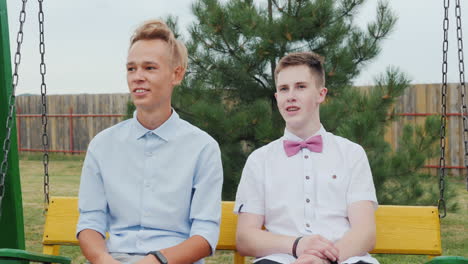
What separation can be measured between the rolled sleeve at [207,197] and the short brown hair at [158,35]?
0.35 m

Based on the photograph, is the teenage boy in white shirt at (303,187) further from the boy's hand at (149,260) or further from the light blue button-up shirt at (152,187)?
the boy's hand at (149,260)

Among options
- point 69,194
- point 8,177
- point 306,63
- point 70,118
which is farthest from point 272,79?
point 70,118

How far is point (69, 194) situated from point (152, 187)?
7.99m

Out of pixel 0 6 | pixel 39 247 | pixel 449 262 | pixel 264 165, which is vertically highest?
pixel 0 6

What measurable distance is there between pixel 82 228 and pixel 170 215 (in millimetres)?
334

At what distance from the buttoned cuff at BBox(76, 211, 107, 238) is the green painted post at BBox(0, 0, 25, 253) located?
889mm

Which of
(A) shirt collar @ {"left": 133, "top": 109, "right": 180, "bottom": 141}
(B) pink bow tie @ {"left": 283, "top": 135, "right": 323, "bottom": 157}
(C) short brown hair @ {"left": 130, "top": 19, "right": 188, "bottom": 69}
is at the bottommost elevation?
(B) pink bow tie @ {"left": 283, "top": 135, "right": 323, "bottom": 157}

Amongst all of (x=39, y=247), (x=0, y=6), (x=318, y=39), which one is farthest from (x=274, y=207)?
(x=39, y=247)

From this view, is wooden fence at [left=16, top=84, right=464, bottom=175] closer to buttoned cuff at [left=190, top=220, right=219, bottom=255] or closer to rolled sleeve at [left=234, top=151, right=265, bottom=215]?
rolled sleeve at [left=234, top=151, right=265, bottom=215]

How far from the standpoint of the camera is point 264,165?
237 cm

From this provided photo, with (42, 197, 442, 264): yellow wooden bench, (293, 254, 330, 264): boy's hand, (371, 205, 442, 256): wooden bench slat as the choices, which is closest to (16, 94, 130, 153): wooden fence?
(42, 197, 442, 264): yellow wooden bench

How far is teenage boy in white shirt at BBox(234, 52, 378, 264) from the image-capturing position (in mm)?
2217

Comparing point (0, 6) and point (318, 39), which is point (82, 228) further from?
point (318, 39)

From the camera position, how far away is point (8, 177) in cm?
296
